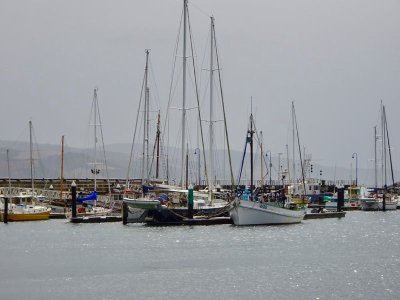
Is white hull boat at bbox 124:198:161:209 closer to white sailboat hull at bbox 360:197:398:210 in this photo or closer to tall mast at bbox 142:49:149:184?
tall mast at bbox 142:49:149:184

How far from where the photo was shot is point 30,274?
51969mm

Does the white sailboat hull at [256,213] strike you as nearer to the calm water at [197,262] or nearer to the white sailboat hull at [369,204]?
the calm water at [197,262]

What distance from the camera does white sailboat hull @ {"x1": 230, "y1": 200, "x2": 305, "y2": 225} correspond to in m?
77.1

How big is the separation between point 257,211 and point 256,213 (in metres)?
0.21

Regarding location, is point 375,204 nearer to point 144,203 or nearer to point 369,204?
point 369,204

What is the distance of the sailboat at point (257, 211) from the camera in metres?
77.1

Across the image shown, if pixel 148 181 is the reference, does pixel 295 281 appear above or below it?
below

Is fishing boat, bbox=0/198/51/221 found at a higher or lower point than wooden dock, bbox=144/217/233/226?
higher

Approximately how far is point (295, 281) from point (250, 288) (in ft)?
10.5

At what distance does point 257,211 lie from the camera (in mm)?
78000

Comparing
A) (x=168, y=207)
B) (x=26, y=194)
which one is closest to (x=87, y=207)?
(x=26, y=194)

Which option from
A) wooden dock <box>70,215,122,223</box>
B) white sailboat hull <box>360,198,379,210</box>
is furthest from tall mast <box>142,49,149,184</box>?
white sailboat hull <box>360,198,379,210</box>

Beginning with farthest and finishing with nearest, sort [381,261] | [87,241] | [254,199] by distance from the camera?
[254,199]
[87,241]
[381,261]

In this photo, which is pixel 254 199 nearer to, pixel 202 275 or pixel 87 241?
pixel 87 241
